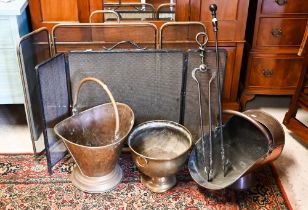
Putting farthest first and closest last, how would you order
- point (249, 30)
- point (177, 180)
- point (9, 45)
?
point (249, 30)
point (9, 45)
point (177, 180)

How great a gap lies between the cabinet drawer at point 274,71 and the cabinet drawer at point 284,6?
0.99 ft

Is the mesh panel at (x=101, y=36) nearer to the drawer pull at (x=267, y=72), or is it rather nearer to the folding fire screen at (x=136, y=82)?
the folding fire screen at (x=136, y=82)

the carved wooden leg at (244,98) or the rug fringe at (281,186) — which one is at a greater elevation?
the carved wooden leg at (244,98)

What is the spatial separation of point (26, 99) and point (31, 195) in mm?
494

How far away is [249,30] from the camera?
2.22m

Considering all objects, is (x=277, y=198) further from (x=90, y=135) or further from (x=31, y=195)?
(x=31, y=195)

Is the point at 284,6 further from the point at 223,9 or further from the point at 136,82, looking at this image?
the point at 136,82

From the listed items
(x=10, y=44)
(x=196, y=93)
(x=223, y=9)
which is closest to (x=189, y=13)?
(x=223, y=9)

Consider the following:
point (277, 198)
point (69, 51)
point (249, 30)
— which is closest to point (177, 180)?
point (277, 198)

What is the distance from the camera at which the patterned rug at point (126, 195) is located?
1571 mm

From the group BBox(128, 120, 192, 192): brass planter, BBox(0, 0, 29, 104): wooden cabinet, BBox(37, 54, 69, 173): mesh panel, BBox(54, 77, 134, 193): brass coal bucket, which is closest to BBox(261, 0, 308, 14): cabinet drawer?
BBox(128, 120, 192, 192): brass planter

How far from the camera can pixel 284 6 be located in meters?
2.03

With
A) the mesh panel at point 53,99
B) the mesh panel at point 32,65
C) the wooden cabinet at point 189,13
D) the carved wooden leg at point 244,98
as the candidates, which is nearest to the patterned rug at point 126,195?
the mesh panel at point 53,99

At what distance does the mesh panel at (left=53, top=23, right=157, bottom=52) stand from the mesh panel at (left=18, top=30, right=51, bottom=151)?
85 mm
